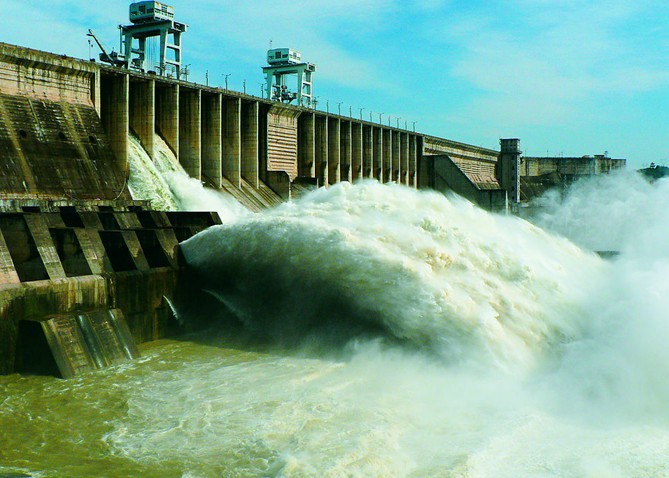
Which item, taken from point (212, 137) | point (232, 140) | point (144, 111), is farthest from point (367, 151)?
point (144, 111)

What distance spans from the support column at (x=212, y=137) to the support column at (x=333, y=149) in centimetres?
1351

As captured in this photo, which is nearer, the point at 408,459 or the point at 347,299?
the point at 408,459

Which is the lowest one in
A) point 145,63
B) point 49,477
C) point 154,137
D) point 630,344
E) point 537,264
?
point 49,477

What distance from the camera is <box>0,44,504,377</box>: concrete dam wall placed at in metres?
12.1

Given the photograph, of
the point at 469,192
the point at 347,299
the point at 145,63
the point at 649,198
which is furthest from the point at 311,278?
the point at 469,192

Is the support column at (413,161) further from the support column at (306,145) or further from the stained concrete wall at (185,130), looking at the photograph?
the support column at (306,145)

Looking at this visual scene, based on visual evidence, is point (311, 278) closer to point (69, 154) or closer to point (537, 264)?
point (537, 264)

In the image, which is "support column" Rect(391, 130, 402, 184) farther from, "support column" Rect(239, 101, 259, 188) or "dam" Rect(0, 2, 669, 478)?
"dam" Rect(0, 2, 669, 478)

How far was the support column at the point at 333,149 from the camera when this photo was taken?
46.5 m

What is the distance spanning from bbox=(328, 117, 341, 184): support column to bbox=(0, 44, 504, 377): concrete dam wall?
0.30 feet

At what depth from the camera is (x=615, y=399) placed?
401 inches

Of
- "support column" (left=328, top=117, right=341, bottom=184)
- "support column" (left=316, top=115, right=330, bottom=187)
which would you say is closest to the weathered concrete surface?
"support column" (left=316, top=115, right=330, bottom=187)

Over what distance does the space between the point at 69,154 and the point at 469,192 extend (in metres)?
36.7

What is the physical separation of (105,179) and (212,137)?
32.7 ft
